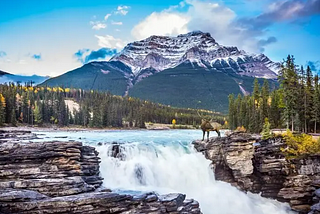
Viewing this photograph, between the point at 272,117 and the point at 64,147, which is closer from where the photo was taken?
the point at 64,147

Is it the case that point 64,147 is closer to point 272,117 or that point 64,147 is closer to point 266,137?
point 266,137

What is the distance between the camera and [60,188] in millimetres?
18062

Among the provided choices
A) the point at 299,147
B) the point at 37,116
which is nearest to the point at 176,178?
the point at 299,147

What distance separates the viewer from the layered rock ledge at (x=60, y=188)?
1584 cm

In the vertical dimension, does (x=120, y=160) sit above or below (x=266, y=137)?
below

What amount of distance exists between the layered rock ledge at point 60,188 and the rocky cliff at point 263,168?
41.8ft

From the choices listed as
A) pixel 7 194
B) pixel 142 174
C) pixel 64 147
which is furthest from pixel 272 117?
pixel 7 194

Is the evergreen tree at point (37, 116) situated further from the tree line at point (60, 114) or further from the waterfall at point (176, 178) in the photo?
the waterfall at point (176, 178)

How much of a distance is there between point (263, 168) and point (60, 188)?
21.3 meters

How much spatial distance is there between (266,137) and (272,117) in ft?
115

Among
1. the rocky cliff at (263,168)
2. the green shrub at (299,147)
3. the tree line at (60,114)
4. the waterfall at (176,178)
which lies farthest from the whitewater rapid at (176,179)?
the tree line at (60,114)

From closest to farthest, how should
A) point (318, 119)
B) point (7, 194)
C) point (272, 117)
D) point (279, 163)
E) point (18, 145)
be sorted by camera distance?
point (7, 194) → point (18, 145) → point (279, 163) → point (318, 119) → point (272, 117)

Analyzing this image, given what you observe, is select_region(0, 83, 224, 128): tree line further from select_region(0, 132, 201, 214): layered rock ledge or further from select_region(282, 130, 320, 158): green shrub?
select_region(282, 130, 320, 158): green shrub

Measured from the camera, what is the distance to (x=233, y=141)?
103ft
